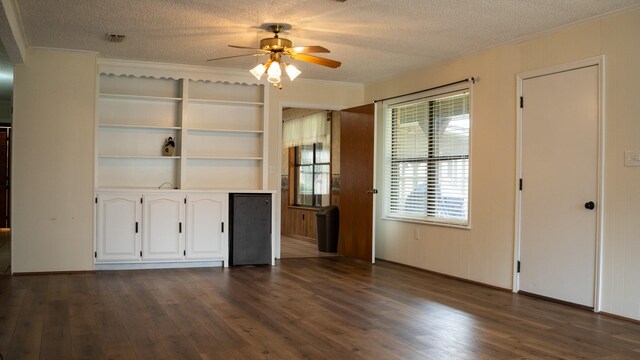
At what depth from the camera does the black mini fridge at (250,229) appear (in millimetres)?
6496

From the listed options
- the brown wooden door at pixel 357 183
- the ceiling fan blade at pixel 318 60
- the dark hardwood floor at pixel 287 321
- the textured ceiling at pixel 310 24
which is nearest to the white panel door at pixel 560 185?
the dark hardwood floor at pixel 287 321

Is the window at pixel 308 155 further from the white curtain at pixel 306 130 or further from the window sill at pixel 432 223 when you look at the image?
the window sill at pixel 432 223

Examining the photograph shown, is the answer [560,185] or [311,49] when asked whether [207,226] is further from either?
[560,185]

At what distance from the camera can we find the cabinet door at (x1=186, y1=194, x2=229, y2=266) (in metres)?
6.32

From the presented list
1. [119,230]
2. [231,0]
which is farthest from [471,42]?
[119,230]

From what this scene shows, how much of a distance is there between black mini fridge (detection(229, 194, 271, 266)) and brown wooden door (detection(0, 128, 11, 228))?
7206 mm

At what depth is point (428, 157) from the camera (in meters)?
6.45

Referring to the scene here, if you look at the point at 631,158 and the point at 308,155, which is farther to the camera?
the point at 308,155

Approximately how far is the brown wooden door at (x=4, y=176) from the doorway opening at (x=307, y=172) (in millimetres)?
5795

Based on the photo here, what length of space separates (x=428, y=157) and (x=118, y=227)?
3.65 metres

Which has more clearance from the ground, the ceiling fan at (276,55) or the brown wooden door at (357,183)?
the ceiling fan at (276,55)

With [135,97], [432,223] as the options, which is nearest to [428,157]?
[432,223]

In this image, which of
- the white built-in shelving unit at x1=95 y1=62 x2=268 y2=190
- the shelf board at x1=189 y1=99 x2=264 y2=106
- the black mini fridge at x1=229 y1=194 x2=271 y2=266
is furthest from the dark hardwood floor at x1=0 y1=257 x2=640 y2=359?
the shelf board at x1=189 y1=99 x2=264 y2=106

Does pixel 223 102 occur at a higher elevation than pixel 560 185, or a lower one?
higher
